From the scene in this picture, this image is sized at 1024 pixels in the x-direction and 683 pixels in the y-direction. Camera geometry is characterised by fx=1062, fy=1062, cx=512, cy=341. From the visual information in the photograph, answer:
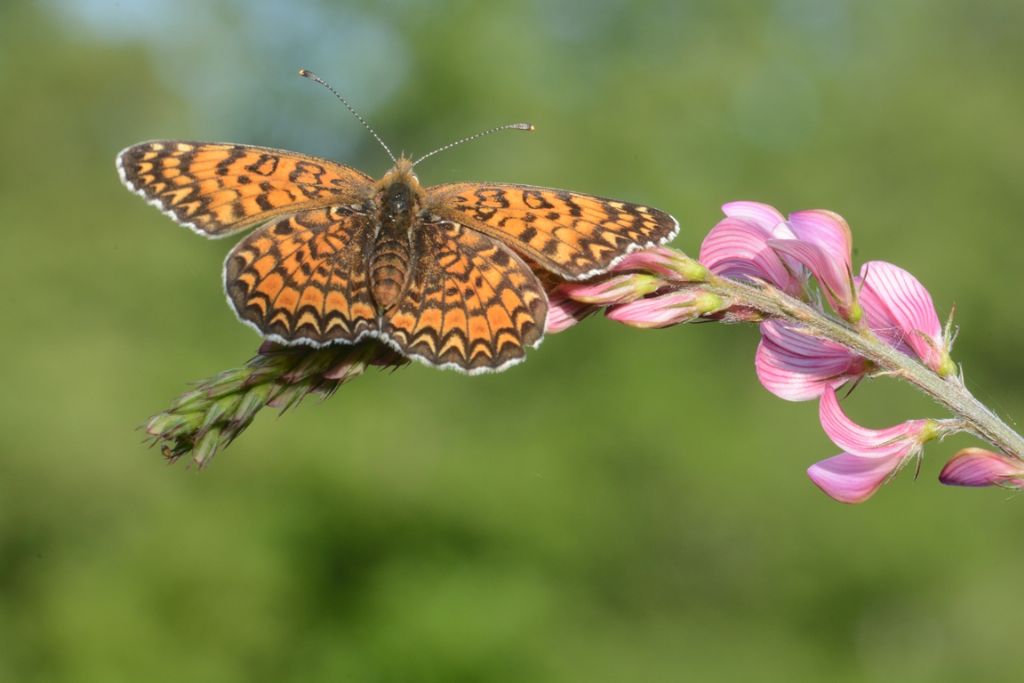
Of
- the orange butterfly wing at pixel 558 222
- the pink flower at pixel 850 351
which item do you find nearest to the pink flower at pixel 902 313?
the pink flower at pixel 850 351

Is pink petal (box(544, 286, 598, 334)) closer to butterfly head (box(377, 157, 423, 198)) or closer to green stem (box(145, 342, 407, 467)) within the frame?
green stem (box(145, 342, 407, 467))

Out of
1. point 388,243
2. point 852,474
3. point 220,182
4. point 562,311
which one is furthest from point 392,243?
point 852,474

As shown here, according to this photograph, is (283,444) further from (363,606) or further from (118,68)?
(118,68)

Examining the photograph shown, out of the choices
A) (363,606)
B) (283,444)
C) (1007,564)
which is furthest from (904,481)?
(283,444)

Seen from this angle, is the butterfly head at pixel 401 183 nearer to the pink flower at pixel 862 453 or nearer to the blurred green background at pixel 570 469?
the pink flower at pixel 862 453

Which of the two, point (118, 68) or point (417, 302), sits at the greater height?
point (118, 68)

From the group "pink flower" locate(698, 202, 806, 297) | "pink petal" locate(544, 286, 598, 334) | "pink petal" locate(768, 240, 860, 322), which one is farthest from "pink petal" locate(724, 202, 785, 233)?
"pink petal" locate(544, 286, 598, 334)
